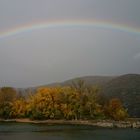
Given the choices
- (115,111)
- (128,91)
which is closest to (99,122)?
(115,111)

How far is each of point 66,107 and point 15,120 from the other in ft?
40.0

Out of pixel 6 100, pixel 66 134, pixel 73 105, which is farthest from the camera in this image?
pixel 6 100

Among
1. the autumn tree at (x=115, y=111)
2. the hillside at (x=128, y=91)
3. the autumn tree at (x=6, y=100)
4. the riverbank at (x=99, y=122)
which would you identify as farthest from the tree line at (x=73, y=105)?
the hillside at (x=128, y=91)

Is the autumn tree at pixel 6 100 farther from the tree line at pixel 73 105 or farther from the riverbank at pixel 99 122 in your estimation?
the tree line at pixel 73 105

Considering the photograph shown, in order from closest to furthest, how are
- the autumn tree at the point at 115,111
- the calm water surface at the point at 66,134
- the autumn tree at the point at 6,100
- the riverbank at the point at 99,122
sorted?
the calm water surface at the point at 66,134 → the riverbank at the point at 99,122 → the autumn tree at the point at 115,111 → the autumn tree at the point at 6,100

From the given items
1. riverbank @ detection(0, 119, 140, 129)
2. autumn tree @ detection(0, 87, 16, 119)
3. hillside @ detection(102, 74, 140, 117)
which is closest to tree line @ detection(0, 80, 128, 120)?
riverbank @ detection(0, 119, 140, 129)

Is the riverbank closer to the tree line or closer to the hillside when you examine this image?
the tree line

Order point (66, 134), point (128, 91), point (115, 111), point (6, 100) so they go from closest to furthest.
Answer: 1. point (66, 134)
2. point (115, 111)
3. point (6, 100)
4. point (128, 91)

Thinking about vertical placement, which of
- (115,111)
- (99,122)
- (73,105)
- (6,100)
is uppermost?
(6,100)

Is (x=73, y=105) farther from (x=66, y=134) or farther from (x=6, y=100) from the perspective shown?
(x=66, y=134)

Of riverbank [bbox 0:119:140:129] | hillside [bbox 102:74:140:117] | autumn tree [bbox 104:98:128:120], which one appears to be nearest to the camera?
riverbank [bbox 0:119:140:129]

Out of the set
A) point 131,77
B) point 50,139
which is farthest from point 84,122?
point 131,77

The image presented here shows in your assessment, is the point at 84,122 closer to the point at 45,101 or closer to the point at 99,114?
the point at 99,114

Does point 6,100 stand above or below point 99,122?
above
